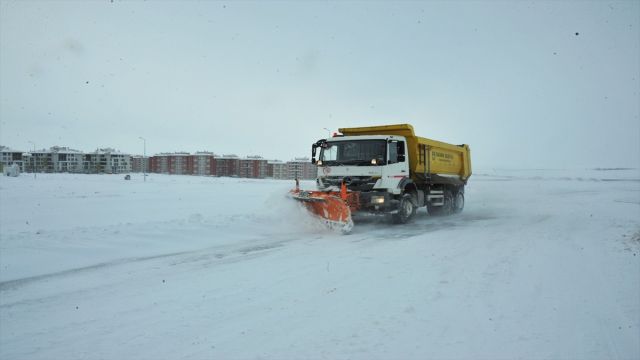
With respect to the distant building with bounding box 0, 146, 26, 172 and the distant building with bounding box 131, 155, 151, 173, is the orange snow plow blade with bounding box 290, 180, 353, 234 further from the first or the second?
the distant building with bounding box 131, 155, 151, 173

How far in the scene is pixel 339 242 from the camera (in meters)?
8.93

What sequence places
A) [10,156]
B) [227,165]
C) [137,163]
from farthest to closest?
[137,163], [227,165], [10,156]

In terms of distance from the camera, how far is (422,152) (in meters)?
13.4

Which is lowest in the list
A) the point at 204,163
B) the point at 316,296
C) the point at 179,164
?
the point at 316,296

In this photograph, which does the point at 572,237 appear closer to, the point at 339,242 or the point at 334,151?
the point at 339,242

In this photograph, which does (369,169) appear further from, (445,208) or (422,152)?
(445,208)

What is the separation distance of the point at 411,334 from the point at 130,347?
2.61 metres

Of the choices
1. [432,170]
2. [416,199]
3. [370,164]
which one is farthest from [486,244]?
[432,170]

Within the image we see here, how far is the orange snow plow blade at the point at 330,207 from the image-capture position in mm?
10250

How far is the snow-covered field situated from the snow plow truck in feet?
4.61

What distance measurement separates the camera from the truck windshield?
1135 centimetres

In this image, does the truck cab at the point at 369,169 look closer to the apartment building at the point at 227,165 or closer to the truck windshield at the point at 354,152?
the truck windshield at the point at 354,152

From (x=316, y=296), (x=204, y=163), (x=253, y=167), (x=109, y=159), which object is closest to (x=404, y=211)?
(x=316, y=296)

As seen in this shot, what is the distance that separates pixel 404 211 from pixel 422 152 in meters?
2.40
